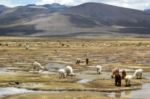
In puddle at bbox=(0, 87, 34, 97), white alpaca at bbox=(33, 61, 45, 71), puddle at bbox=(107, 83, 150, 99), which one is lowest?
puddle at bbox=(107, 83, 150, 99)

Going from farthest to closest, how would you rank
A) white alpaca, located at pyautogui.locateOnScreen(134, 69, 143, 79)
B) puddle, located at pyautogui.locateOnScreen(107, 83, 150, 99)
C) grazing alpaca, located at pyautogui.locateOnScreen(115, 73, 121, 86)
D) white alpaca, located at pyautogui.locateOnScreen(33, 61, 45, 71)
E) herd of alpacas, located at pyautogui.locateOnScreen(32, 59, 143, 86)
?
1. white alpaca, located at pyautogui.locateOnScreen(33, 61, 45, 71)
2. white alpaca, located at pyautogui.locateOnScreen(134, 69, 143, 79)
3. herd of alpacas, located at pyautogui.locateOnScreen(32, 59, 143, 86)
4. grazing alpaca, located at pyautogui.locateOnScreen(115, 73, 121, 86)
5. puddle, located at pyautogui.locateOnScreen(107, 83, 150, 99)

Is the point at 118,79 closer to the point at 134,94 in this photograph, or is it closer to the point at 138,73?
the point at 134,94

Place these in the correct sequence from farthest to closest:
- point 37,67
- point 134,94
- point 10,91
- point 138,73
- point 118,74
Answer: point 37,67, point 138,73, point 118,74, point 10,91, point 134,94

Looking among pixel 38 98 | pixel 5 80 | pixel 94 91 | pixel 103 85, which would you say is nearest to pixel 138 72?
pixel 103 85

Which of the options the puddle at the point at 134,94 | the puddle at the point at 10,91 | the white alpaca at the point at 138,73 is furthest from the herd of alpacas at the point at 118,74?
the puddle at the point at 10,91

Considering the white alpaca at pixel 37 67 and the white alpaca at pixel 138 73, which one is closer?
the white alpaca at pixel 138 73

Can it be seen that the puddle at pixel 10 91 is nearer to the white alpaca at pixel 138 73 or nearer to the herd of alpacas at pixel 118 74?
the herd of alpacas at pixel 118 74

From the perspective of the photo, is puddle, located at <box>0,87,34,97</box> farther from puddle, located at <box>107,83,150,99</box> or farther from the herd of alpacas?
the herd of alpacas

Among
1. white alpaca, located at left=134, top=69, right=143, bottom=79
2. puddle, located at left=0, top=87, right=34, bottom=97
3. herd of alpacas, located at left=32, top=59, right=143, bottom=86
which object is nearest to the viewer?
puddle, located at left=0, top=87, right=34, bottom=97

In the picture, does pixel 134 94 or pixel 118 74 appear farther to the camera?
pixel 118 74

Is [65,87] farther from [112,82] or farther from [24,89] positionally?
[112,82]

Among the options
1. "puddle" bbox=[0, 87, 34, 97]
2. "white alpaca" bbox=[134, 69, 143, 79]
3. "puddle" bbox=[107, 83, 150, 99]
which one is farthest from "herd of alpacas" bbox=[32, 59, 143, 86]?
"puddle" bbox=[0, 87, 34, 97]

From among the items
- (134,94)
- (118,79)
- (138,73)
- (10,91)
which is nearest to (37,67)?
(138,73)

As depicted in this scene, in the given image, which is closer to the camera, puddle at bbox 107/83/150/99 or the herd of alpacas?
puddle at bbox 107/83/150/99
